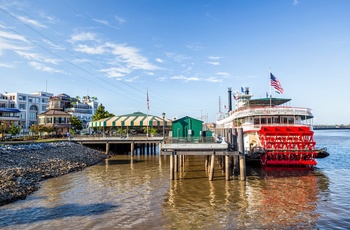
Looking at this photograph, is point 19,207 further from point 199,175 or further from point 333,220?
point 333,220

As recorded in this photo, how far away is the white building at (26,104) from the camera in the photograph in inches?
→ 3216

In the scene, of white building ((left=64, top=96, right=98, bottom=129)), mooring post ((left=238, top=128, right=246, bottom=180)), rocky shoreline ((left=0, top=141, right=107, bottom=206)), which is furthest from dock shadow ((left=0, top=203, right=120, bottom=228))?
white building ((left=64, top=96, right=98, bottom=129))

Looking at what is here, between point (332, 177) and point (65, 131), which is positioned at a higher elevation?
point (65, 131)

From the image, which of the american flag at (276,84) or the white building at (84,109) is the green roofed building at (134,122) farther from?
the white building at (84,109)

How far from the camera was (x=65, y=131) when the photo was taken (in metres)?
58.9

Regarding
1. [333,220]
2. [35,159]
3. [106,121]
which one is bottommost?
[333,220]

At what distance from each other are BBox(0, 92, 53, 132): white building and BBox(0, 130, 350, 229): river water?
2817 inches

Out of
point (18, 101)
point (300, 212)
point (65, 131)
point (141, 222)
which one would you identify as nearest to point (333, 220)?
point (300, 212)

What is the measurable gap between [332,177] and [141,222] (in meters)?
18.2

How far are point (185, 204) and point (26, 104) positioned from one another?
3369 inches

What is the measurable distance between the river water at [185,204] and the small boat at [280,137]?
3546 millimetres

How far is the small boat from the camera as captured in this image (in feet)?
83.6

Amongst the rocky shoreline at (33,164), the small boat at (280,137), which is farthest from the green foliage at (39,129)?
the small boat at (280,137)

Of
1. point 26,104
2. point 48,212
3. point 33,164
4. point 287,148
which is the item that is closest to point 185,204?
point 48,212
